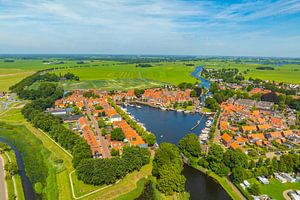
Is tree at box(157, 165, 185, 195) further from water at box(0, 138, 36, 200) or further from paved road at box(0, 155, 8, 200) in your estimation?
paved road at box(0, 155, 8, 200)

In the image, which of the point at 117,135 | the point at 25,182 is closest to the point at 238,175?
the point at 117,135

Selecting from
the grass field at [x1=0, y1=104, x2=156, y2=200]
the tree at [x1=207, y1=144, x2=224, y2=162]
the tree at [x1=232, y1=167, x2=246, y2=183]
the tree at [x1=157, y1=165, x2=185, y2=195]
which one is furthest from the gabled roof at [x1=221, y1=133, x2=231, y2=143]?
the tree at [x1=157, y1=165, x2=185, y2=195]

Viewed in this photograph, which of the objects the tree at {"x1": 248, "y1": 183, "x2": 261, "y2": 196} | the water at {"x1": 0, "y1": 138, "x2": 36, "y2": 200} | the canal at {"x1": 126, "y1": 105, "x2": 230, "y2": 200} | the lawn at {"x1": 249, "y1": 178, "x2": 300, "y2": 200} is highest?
the tree at {"x1": 248, "y1": 183, "x2": 261, "y2": 196}

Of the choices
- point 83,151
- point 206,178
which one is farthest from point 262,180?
point 83,151

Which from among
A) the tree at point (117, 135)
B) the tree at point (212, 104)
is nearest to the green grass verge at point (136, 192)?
the tree at point (117, 135)

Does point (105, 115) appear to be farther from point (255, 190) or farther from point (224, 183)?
point (255, 190)

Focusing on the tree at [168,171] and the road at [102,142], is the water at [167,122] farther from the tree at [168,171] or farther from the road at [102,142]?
the tree at [168,171]
